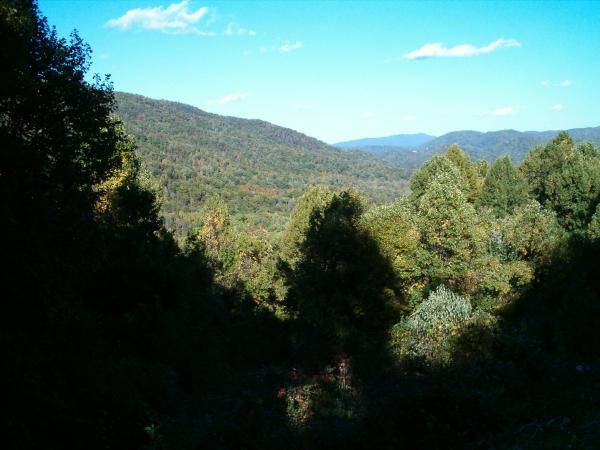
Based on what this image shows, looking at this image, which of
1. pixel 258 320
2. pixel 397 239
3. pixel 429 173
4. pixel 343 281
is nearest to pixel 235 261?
pixel 258 320

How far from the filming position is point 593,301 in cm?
1842

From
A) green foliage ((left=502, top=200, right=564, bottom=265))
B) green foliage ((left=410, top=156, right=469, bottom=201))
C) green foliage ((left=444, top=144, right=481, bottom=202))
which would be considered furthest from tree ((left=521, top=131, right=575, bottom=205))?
green foliage ((left=502, top=200, right=564, bottom=265))

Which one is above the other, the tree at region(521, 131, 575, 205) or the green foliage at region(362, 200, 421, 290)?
the tree at region(521, 131, 575, 205)

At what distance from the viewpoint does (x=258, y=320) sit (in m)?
29.7

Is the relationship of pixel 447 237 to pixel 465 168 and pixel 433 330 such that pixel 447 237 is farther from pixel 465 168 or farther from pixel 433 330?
pixel 465 168

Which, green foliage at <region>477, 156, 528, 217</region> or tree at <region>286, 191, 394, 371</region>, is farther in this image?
green foliage at <region>477, 156, 528, 217</region>

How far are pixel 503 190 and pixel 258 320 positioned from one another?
31.4m

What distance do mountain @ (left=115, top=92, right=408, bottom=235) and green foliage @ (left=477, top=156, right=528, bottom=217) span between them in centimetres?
4612

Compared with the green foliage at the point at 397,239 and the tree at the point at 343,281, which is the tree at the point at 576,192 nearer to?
the green foliage at the point at 397,239

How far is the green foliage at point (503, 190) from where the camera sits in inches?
1850

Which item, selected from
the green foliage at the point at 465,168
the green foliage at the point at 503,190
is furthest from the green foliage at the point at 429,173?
the green foliage at the point at 465,168

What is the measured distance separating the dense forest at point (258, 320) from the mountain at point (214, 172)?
52.6 m

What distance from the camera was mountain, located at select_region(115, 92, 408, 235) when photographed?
341 ft

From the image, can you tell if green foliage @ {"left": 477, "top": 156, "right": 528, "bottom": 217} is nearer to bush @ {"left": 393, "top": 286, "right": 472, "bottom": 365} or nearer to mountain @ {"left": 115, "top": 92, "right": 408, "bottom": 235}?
bush @ {"left": 393, "top": 286, "right": 472, "bottom": 365}
